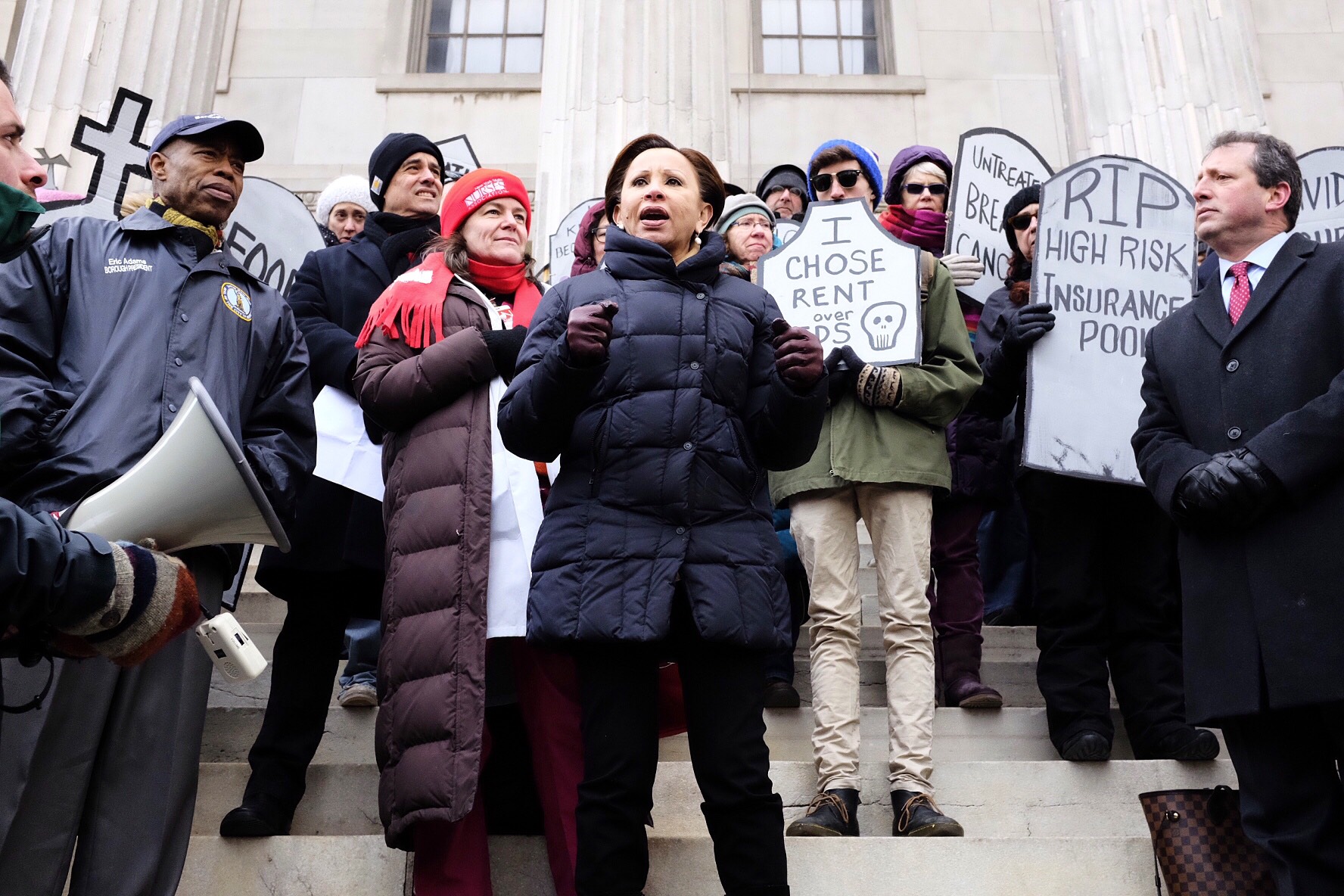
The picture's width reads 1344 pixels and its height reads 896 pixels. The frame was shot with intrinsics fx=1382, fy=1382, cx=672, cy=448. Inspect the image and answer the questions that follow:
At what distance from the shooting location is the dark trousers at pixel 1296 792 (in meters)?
3.07

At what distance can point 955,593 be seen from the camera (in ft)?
16.0

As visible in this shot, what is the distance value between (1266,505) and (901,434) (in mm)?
1371

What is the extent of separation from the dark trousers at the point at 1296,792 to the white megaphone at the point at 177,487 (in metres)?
2.34

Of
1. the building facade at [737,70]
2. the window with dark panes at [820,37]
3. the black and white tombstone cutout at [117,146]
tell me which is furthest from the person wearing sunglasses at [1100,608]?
the window with dark panes at [820,37]

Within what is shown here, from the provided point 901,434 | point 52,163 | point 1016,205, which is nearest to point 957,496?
point 901,434

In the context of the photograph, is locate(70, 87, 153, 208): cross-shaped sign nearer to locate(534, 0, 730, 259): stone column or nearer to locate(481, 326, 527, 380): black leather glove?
locate(534, 0, 730, 259): stone column

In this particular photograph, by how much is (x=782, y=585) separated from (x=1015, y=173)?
3.84 meters

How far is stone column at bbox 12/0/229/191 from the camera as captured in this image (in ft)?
28.8

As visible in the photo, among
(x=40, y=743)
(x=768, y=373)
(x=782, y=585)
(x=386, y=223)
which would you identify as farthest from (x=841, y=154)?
(x=40, y=743)

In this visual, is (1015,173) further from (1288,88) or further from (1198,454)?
(1288,88)

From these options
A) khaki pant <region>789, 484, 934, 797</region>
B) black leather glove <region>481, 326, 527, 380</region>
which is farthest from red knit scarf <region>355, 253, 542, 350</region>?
khaki pant <region>789, 484, 934, 797</region>

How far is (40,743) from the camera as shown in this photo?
3088 mm

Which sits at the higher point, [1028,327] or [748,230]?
[748,230]

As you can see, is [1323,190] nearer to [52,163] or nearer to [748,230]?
[748,230]
